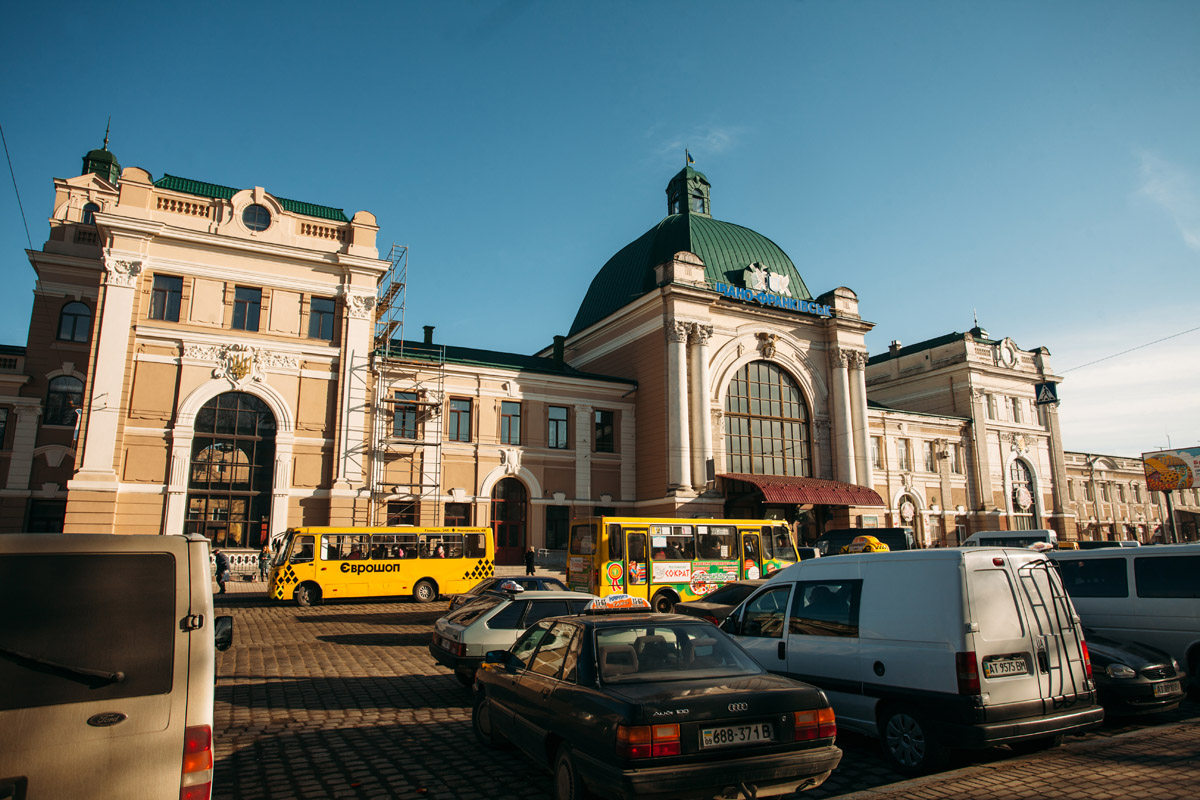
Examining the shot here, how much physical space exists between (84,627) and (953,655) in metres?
6.66

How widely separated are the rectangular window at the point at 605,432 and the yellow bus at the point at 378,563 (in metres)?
12.9

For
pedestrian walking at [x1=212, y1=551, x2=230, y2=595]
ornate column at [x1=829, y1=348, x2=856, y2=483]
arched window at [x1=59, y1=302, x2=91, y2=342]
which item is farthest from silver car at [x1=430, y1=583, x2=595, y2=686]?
ornate column at [x1=829, y1=348, x2=856, y2=483]

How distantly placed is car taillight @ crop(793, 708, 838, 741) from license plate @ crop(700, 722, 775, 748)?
9.5 inches

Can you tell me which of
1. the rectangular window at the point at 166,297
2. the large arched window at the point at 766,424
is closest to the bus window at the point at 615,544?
the large arched window at the point at 766,424

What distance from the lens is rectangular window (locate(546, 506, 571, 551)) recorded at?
34.0 meters

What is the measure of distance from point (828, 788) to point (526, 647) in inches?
125

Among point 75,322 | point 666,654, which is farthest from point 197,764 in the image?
point 75,322

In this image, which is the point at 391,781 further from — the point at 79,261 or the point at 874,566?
the point at 79,261

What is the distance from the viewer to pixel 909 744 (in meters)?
6.81

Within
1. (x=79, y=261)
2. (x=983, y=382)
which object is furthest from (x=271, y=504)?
(x=983, y=382)

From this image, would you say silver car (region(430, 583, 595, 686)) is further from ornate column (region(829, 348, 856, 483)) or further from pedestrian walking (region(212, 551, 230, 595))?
ornate column (region(829, 348, 856, 483))

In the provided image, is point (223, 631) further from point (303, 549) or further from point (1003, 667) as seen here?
point (303, 549)

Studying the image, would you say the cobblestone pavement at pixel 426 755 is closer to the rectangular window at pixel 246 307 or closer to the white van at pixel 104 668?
the white van at pixel 104 668

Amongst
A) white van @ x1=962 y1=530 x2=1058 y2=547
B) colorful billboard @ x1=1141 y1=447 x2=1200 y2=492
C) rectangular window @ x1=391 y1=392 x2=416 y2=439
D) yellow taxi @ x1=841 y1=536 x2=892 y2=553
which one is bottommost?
yellow taxi @ x1=841 y1=536 x2=892 y2=553
